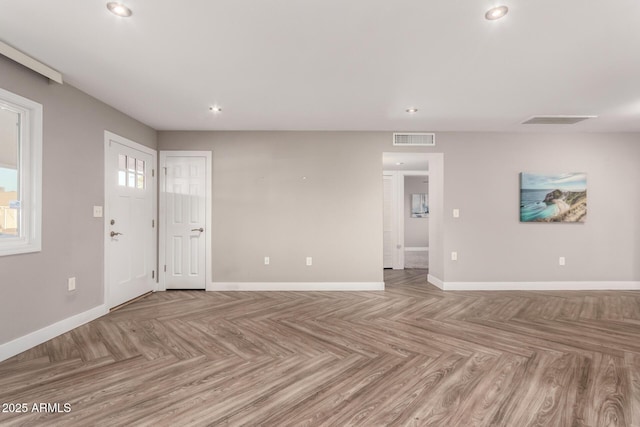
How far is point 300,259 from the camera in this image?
A: 192 inches

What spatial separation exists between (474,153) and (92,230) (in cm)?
524

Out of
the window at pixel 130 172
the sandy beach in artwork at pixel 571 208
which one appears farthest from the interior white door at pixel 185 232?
the sandy beach in artwork at pixel 571 208

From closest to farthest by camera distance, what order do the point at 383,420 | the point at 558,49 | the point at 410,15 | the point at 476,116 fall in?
the point at 383,420
the point at 410,15
the point at 558,49
the point at 476,116

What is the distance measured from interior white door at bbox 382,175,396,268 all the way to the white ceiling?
2.87 metres

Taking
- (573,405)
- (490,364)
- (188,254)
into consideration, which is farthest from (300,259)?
(573,405)

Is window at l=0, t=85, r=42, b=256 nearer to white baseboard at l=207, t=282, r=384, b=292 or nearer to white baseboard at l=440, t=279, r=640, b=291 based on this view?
white baseboard at l=207, t=282, r=384, b=292

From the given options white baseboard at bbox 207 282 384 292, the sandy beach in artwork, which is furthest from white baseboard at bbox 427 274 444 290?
the sandy beach in artwork

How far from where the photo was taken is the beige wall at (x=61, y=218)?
2.62 metres

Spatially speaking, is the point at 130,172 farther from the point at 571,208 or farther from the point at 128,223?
the point at 571,208

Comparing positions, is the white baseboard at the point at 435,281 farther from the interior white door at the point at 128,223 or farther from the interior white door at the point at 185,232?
the interior white door at the point at 128,223

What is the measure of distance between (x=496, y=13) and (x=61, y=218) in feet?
13.2

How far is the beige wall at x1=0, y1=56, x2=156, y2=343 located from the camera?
103 inches

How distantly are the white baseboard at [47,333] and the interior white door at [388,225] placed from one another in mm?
5091

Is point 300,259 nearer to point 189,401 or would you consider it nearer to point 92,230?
point 92,230
